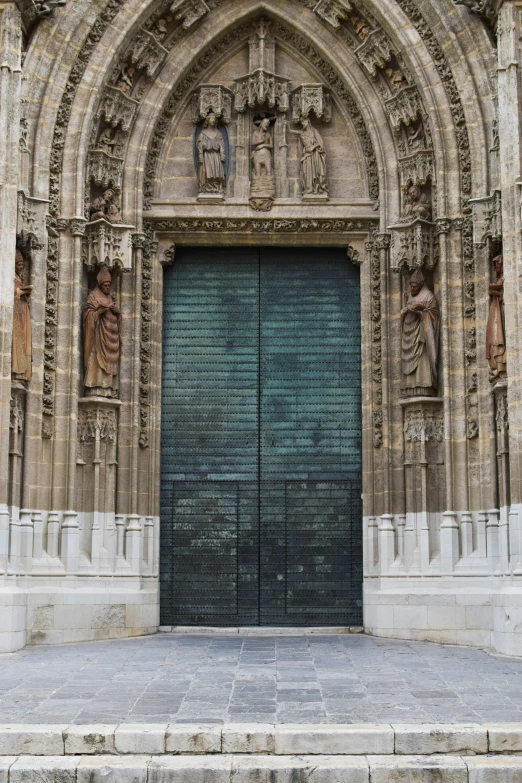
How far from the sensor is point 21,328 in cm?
1495

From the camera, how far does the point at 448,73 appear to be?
1620 centimetres

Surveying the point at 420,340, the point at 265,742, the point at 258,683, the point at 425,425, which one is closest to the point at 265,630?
the point at 425,425

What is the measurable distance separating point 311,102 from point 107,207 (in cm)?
378

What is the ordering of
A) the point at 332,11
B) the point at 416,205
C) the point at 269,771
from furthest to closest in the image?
the point at 332,11 < the point at 416,205 < the point at 269,771

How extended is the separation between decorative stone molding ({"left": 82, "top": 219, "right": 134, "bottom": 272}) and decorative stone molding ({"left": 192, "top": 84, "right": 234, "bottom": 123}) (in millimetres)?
2554

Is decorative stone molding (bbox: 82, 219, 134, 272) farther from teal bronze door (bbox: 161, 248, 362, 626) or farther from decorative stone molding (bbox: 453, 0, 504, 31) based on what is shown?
decorative stone molding (bbox: 453, 0, 504, 31)

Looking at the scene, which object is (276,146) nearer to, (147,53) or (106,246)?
(147,53)

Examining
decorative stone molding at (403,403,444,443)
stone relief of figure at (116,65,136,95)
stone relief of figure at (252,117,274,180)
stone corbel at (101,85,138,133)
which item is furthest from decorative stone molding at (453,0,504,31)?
decorative stone molding at (403,403,444,443)

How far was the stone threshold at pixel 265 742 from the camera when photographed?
25.3 ft

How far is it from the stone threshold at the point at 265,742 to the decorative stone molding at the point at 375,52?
38.8 ft

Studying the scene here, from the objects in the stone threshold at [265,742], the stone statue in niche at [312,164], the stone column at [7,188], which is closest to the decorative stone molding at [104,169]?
the stone column at [7,188]

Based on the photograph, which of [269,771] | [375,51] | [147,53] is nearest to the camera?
[269,771]

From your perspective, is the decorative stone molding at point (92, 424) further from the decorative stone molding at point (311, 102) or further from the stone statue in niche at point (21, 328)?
the decorative stone molding at point (311, 102)

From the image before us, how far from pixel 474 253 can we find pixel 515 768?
9.74 meters
